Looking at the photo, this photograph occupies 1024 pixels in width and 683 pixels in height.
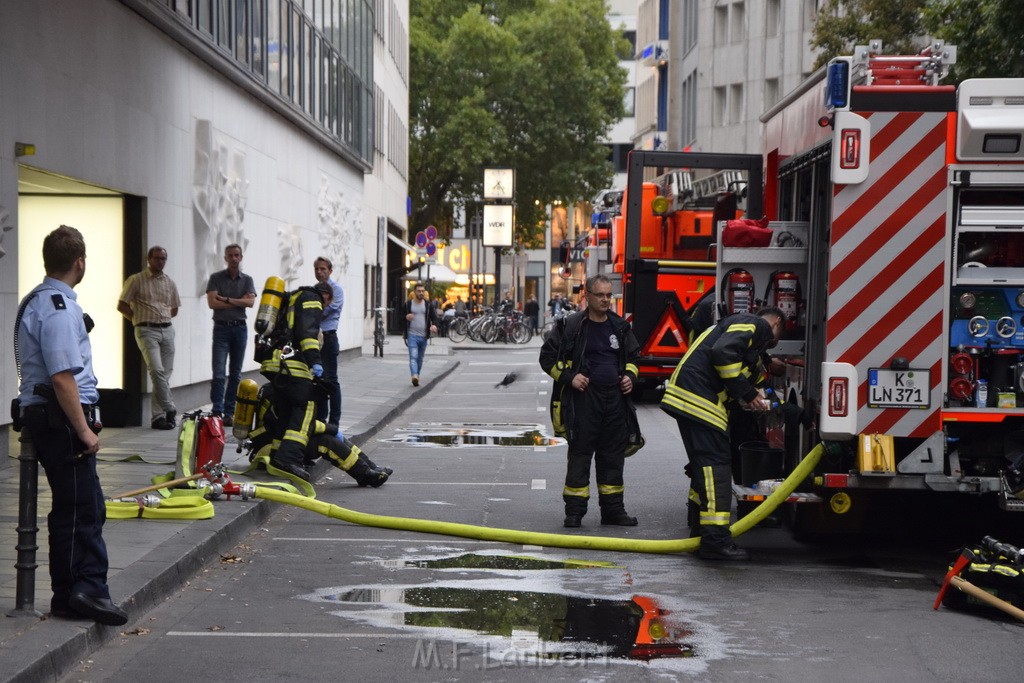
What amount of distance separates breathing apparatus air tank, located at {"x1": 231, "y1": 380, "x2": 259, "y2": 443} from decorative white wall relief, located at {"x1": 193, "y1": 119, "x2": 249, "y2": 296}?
6.89 metres

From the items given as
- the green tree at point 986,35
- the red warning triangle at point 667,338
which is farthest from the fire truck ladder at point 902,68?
the red warning triangle at point 667,338

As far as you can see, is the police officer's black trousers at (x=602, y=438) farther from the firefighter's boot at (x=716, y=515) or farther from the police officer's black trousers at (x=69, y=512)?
the police officer's black trousers at (x=69, y=512)

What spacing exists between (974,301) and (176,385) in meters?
10.6

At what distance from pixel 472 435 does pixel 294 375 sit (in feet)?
18.8

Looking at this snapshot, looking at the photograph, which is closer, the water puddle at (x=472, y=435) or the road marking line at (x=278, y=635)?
the road marking line at (x=278, y=635)

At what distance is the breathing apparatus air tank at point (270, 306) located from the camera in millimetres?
11016

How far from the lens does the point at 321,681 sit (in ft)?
19.0

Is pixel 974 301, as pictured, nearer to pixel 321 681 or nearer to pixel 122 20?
pixel 321 681

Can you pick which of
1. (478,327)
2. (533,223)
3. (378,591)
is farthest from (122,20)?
(533,223)

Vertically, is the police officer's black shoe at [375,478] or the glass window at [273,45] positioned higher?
the glass window at [273,45]

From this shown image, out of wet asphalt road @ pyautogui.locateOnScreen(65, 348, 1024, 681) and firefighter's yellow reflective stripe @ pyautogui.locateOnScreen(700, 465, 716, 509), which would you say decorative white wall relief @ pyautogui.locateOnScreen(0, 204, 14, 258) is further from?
firefighter's yellow reflective stripe @ pyautogui.locateOnScreen(700, 465, 716, 509)

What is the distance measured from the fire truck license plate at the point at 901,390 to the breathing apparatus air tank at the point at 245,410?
4837mm

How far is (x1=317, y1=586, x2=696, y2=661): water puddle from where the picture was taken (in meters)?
6.36

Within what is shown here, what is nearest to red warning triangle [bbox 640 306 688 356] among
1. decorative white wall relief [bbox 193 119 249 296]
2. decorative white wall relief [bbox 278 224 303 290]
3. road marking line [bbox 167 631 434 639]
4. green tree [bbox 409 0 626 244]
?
decorative white wall relief [bbox 193 119 249 296]
